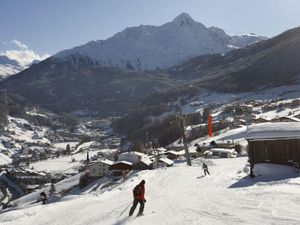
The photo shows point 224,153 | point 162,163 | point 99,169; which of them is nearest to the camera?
point 224,153

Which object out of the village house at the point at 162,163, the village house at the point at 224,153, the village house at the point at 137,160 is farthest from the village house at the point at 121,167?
the village house at the point at 224,153

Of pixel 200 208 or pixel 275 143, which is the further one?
pixel 275 143

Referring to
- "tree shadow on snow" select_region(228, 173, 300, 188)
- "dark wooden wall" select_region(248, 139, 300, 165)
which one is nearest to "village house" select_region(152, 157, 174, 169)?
"dark wooden wall" select_region(248, 139, 300, 165)

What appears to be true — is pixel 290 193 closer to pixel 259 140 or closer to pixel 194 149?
pixel 259 140

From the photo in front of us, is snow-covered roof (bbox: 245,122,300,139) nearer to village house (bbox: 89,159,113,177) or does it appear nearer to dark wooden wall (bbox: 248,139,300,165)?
dark wooden wall (bbox: 248,139,300,165)

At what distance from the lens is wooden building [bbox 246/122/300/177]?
107 ft

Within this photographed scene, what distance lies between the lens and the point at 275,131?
33375mm

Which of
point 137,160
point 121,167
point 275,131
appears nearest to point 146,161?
point 137,160

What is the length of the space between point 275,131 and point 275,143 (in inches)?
42.8

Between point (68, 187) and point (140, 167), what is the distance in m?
17.6

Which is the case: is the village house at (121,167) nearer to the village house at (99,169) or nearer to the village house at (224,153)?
the village house at (99,169)

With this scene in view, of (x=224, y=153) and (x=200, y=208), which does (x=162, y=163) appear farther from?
(x=200, y=208)

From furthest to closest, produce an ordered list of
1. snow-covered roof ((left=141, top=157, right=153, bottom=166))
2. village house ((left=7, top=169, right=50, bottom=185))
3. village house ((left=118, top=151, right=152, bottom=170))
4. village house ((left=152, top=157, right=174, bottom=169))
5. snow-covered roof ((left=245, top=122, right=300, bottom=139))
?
village house ((left=7, top=169, right=50, bottom=185)) → snow-covered roof ((left=141, top=157, right=153, bottom=166)) → village house ((left=118, top=151, right=152, bottom=170)) → village house ((left=152, top=157, right=174, bottom=169)) → snow-covered roof ((left=245, top=122, right=300, bottom=139))

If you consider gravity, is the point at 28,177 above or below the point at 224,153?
below
